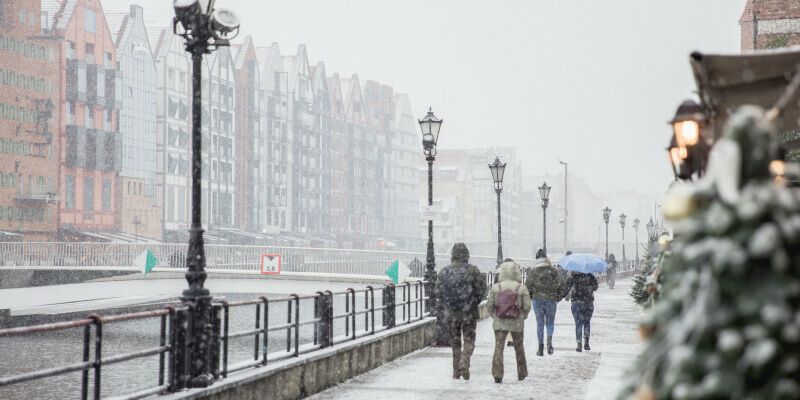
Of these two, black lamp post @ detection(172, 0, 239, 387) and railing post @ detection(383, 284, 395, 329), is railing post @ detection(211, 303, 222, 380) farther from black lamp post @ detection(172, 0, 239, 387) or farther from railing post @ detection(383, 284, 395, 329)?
railing post @ detection(383, 284, 395, 329)

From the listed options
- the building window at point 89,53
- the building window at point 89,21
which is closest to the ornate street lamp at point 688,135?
the building window at point 89,53

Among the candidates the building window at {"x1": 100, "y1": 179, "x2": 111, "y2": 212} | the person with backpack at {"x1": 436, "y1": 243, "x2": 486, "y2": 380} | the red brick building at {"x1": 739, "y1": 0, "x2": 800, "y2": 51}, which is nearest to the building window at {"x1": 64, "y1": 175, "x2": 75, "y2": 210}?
the building window at {"x1": 100, "y1": 179, "x2": 111, "y2": 212}

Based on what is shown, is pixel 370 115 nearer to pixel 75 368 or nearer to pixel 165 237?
pixel 165 237

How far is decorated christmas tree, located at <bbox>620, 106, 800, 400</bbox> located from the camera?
10.1 ft

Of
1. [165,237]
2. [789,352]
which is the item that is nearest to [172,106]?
[165,237]

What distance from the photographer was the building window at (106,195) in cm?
7569

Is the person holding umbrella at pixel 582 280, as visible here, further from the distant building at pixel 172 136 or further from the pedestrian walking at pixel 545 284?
the distant building at pixel 172 136

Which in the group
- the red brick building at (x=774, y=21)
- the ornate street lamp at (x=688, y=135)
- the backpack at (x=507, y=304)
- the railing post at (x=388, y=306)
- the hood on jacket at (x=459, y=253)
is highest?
the red brick building at (x=774, y=21)

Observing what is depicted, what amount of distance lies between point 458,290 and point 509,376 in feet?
6.97

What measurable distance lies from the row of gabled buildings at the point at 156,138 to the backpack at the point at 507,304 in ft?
150

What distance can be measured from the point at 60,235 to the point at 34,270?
54.4 ft

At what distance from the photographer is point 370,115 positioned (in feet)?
411

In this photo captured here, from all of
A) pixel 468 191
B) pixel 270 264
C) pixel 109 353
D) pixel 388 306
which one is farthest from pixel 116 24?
pixel 468 191

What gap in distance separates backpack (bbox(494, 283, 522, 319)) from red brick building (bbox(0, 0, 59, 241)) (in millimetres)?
56496
